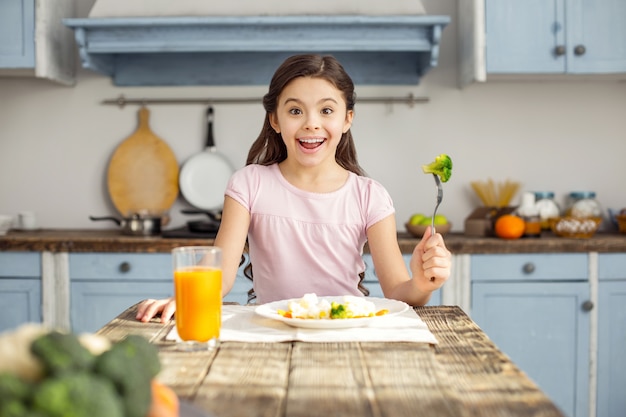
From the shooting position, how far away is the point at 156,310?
131cm

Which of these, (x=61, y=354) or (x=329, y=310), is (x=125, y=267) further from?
(x=61, y=354)

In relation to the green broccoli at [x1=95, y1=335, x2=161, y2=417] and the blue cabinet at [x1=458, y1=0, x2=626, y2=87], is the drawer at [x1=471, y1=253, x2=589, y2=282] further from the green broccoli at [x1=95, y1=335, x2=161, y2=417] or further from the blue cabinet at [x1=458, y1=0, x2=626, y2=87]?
the green broccoli at [x1=95, y1=335, x2=161, y2=417]

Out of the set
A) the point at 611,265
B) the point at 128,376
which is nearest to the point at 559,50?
the point at 611,265

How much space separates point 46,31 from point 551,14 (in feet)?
7.19

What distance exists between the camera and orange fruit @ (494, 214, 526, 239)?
2861 millimetres

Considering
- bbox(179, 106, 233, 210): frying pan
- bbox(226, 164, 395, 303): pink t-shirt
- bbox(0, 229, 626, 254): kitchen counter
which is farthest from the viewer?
bbox(179, 106, 233, 210): frying pan

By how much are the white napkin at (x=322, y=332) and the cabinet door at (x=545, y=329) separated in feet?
5.32

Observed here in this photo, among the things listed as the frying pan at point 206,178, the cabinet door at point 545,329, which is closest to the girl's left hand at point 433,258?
the cabinet door at point 545,329

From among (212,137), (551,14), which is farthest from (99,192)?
(551,14)

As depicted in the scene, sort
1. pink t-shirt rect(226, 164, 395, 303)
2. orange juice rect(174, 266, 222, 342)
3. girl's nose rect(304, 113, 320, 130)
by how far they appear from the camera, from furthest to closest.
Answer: pink t-shirt rect(226, 164, 395, 303) < girl's nose rect(304, 113, 320, 130) < orange juice rect(174, 266, 222, 342)

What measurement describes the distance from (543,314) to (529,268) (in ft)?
0.64

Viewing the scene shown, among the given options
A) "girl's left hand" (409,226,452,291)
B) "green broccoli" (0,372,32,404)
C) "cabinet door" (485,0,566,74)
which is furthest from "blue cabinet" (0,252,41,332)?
"green broccoli" (0,372,32,404)

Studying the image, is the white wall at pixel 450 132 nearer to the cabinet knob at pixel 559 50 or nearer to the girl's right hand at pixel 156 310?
the cabinet knob at pixel 559 50

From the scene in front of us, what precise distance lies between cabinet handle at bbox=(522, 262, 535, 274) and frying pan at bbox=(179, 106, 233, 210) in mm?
1407
